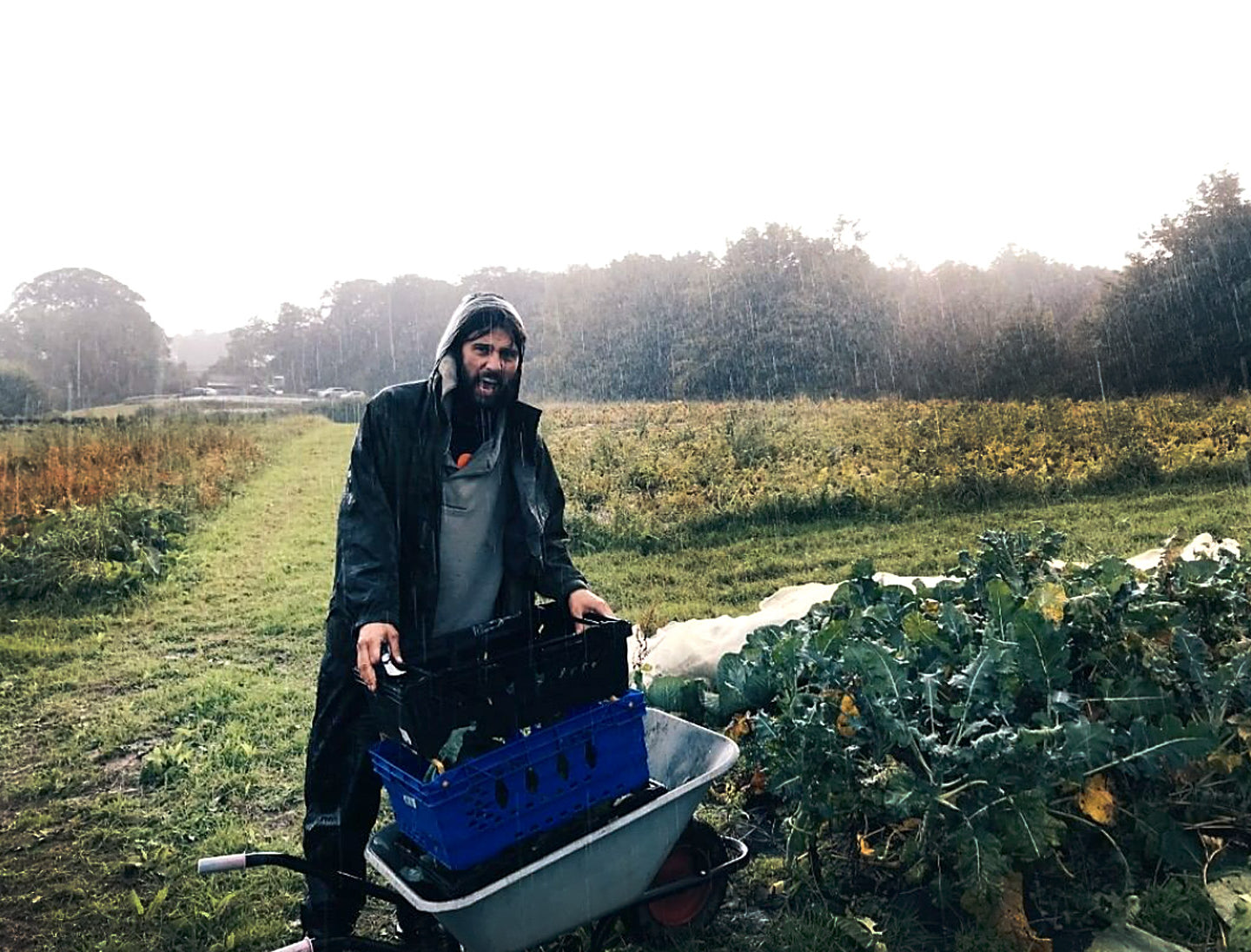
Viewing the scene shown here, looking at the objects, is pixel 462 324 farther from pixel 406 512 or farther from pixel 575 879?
pixel 575 879

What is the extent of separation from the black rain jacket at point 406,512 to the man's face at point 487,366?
2.4 inches

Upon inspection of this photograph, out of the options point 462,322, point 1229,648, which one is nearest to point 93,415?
point 462,322

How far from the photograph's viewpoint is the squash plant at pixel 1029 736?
272cm

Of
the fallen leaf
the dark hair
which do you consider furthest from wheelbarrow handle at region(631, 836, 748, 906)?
the dark hair

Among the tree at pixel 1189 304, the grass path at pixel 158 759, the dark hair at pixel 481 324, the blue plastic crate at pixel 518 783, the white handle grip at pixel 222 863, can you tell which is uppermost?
the tree at pixel 1189 304

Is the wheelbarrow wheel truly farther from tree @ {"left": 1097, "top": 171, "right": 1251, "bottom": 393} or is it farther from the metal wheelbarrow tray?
tree @ {"left": 1097, "top": 171, "right": 1251, "bottom": 393}

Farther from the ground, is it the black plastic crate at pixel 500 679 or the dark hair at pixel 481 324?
the dark hair at pixel 481 324

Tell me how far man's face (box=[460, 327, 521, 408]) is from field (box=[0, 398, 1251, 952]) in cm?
173

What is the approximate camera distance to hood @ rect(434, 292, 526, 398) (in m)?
2.70

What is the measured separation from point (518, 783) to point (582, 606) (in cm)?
61

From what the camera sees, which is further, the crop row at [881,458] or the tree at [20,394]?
the tree at [20,394]

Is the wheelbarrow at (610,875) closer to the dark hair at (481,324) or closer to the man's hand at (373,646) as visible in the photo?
the man's hand at (373,646)

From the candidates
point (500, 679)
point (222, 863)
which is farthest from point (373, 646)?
point (222, 863)

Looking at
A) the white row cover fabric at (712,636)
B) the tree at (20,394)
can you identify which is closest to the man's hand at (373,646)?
the white row cover fabric at (712,636)
